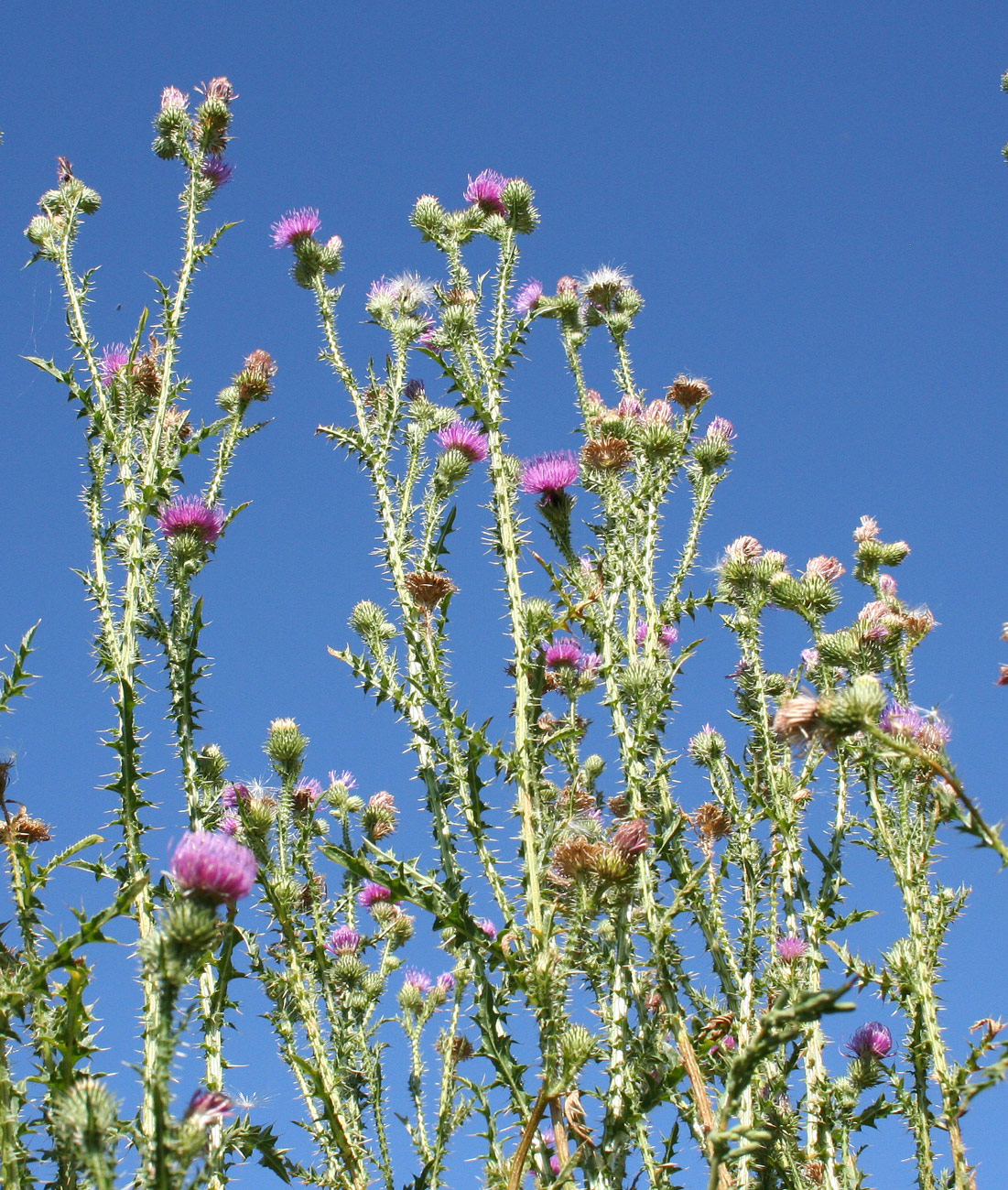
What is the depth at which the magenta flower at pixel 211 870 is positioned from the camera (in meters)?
1.90

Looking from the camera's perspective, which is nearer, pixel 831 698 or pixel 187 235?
pixel 831 698

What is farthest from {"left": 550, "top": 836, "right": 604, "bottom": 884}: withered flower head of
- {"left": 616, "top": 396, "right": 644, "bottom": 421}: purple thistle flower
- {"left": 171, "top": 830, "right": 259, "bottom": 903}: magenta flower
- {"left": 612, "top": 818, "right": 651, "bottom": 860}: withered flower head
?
{"left": 616, "top": 396, "right": 644, "bottom": 421}: purple thistle flower

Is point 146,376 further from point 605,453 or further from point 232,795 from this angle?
point 605,453

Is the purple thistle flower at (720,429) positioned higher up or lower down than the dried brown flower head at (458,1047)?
higher up

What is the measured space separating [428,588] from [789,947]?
2138 millimetres

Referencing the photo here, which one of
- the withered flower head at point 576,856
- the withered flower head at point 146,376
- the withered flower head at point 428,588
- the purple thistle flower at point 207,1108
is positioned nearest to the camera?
the purple thistle flower at point 207,1108

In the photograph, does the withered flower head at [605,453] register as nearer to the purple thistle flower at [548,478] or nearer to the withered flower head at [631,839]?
the purple thistle flower at [548,478]

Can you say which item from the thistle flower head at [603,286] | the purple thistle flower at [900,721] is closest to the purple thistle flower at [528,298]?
the thistle flower head at [603,286]

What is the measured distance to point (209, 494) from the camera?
470 cm

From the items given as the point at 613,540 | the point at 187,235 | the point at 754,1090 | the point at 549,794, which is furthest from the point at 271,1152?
the point at 187,235

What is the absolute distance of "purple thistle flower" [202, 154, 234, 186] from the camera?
17.4ft

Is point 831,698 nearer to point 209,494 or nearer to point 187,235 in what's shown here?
point 209,494

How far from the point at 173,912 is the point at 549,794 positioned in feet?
4.98

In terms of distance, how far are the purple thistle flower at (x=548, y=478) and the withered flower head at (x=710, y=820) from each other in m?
1.53
